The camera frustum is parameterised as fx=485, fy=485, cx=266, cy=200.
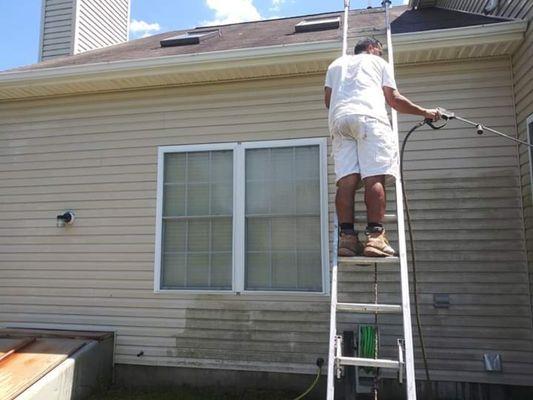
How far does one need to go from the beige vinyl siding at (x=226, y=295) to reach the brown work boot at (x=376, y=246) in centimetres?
158

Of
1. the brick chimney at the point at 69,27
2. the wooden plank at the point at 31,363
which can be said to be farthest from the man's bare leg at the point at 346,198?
the brick chimney at the point at 69,27

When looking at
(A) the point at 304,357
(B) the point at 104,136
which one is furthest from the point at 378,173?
(B) the point at 104,136

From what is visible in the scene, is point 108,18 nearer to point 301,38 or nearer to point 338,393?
point 301,38

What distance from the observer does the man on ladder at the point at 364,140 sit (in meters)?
2.86

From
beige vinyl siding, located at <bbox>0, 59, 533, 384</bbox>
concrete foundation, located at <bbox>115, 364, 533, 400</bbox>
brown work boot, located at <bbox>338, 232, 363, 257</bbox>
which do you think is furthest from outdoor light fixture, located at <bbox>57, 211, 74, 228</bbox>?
brown work boot, located at <bbox>338, 232, 363, 257</bbox>

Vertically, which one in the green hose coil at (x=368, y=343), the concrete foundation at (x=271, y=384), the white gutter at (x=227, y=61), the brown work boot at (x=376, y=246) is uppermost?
the white gutter at (x=227, y=61)

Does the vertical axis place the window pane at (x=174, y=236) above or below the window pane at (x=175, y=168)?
below

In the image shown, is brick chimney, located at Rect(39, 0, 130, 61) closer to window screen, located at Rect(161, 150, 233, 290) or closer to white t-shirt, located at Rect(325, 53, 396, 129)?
window screen, located at Rect(161, 150, 233, 290)

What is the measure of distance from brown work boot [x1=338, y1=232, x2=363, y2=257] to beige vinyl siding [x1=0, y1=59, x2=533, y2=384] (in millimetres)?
1570

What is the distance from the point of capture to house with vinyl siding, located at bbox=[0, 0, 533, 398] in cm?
418

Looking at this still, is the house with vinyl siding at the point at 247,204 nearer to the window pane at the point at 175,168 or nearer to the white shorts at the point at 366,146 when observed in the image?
the window pane at the point at 175,168

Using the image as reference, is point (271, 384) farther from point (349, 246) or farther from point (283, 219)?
point (349, 246)

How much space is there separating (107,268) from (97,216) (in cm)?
55

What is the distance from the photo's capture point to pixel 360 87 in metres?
2.95
